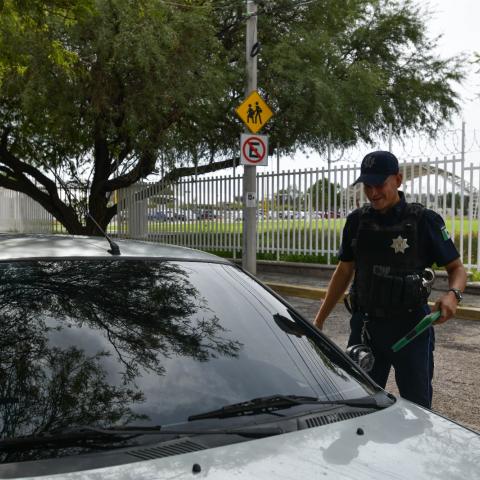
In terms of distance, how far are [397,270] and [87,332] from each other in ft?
5.57

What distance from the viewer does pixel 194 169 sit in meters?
16.6

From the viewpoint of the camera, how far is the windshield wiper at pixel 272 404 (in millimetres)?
1873

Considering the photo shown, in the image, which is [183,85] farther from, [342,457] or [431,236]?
[342,457]

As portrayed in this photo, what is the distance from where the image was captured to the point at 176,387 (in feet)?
6.32

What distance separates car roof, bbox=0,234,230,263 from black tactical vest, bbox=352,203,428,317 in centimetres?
92

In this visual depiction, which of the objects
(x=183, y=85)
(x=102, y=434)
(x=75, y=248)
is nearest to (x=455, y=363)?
(x=75, y=248)

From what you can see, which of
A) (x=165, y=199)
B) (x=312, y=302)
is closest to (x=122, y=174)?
(x=165, y=199)

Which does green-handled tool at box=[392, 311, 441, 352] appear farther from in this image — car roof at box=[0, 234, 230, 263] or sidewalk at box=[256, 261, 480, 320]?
sidewalk at box=[256, 261, 480, 320]

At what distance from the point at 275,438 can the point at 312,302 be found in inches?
344

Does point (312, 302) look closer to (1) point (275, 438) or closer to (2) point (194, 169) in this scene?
(2) point (194, 169)

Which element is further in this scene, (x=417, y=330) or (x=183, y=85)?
(x=183, y=85)

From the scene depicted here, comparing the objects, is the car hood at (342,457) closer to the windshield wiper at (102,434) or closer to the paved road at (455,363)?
the windshield wiper at (102,434)

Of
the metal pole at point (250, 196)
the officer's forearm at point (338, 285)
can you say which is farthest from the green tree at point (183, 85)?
the officer's forearm at point (338, 285)

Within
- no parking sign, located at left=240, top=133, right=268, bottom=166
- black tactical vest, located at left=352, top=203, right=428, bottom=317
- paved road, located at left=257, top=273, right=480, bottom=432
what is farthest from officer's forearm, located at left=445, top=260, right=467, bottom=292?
no parking sign, located at left=240, top=133, right=268, bottom=166
